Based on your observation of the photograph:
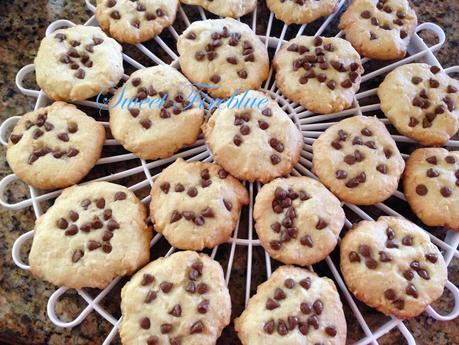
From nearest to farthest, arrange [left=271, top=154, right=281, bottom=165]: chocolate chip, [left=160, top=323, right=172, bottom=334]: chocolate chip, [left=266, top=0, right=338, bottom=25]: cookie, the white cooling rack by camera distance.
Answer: [left=160, top=323, right=172, bottom=334]: chocolate chip → the white cooling rack → [left=271, top=154, right=281, bottom=165]: chocolate chip → [left=266, top=0, right=338, bottom=25]: cookie

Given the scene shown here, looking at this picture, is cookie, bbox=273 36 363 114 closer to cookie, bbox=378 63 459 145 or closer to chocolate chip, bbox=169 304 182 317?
cookie, bbox=378 63 459 145

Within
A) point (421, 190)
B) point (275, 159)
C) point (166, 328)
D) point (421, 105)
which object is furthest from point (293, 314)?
point (421, 105)

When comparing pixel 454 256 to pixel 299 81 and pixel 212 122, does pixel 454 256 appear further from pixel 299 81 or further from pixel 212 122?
pixel 212 122

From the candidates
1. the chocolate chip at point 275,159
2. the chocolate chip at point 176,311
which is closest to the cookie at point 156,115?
the chocolate chip at point 275,159

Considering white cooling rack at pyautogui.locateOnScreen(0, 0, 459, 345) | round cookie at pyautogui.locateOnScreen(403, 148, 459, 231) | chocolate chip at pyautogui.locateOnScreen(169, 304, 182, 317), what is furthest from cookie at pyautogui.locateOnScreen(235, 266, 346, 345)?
round cookie at pyautogui.locateOnScreen(403, 148, 459, 231)

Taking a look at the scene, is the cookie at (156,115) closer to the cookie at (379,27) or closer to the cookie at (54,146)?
the cookie at (54,146)

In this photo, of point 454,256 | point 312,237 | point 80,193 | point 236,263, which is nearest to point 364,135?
point 312,237
